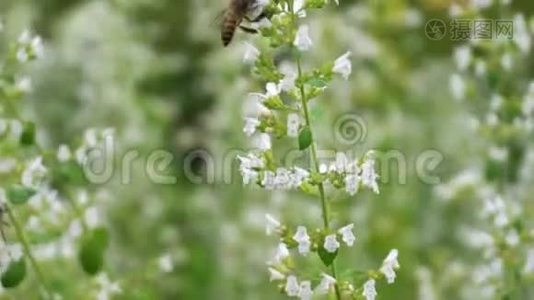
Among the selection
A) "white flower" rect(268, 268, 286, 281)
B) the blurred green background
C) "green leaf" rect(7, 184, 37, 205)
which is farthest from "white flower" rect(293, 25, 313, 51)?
the blurred green background

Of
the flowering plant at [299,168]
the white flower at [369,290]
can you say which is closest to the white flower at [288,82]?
the flowering plant at [299,168]

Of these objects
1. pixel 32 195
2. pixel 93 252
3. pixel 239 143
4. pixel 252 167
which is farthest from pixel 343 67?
pixel 239 143

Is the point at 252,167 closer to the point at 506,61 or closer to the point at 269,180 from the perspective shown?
the point at 269,180

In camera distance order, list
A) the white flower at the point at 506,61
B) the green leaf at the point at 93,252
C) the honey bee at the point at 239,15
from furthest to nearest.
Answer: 1. the white flower at the point at 506,61
2. the green leaf at the point at 93,252
3. the honey bee at the point at 239,15

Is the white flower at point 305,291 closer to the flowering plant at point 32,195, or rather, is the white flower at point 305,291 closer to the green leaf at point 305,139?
the green leaf at point 305,139

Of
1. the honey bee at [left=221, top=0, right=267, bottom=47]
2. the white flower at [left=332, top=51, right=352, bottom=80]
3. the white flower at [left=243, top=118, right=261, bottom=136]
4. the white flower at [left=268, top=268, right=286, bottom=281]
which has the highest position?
the honey bee at [left=221, top=0, right=267, bottom=47]

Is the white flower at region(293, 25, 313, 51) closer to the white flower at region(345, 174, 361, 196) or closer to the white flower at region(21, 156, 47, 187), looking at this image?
the white flower at region(345, 174, 361, 196)

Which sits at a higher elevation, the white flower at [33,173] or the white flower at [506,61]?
the white flower at [506,61]
